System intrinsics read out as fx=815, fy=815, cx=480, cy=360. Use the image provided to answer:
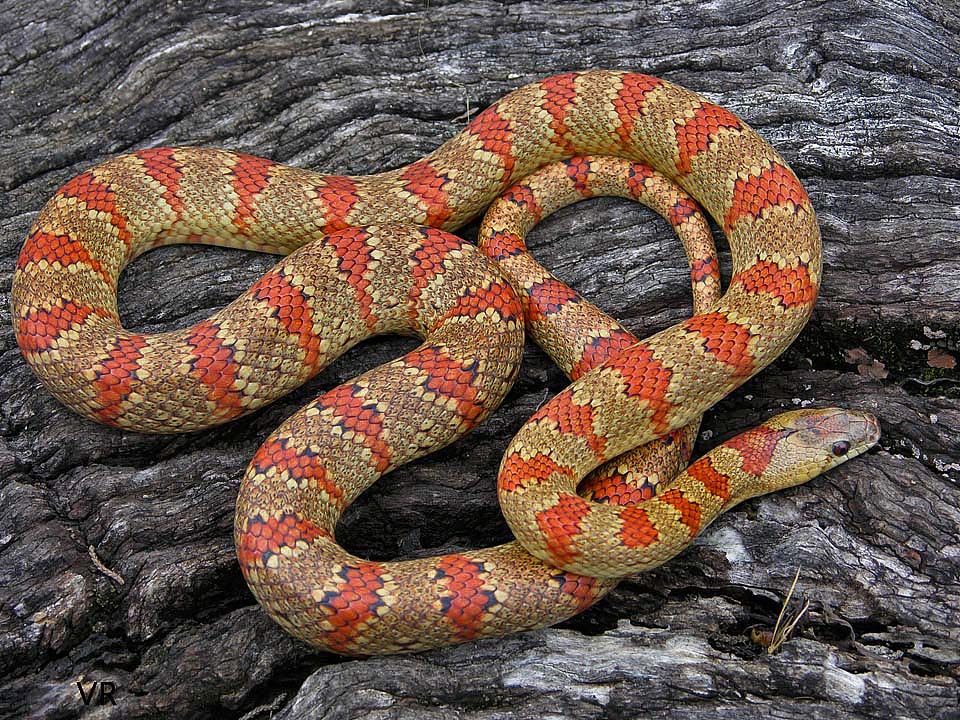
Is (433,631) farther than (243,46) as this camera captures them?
No

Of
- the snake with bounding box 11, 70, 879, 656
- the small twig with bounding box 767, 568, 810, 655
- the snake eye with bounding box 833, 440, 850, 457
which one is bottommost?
the small twig with bounding box 767, 568, 810, 655

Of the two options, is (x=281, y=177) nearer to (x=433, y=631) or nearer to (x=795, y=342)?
(x=433, y=631)

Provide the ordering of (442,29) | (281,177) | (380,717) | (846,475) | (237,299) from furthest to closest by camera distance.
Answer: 1. (442,29)
2. (281,177)
3. (237,299)
4. (846,475)
5. (380,717)

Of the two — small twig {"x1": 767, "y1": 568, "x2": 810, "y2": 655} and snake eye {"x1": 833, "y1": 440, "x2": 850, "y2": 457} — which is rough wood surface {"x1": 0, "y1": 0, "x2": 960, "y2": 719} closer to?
small twig {"x1": 767, "y1": 568, "x2": 810, "y2": 655}

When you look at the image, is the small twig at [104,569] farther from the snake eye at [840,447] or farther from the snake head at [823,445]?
the snake eye at [840,447]

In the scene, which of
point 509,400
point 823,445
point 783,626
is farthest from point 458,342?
point 783,626

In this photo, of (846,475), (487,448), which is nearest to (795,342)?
(846,475)


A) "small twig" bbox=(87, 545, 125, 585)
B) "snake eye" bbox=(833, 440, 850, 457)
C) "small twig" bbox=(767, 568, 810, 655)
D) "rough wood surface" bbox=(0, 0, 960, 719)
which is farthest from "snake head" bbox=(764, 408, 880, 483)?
"small twig" bbox=(87, 545, 125, 585)
